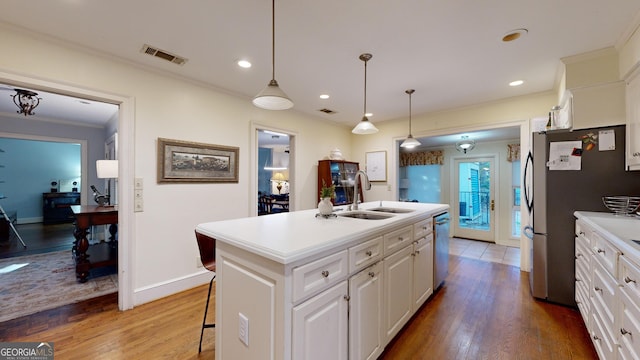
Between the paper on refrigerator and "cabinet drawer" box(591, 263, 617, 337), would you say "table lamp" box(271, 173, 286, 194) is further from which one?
A: "cabinet drawer" box(591, 263, 617, 337)

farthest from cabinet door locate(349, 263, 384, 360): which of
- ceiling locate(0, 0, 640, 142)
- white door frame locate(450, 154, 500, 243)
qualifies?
white door frame locate(450, 154, 500, 243)

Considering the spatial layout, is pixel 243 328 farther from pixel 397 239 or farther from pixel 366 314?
pixel 397 239

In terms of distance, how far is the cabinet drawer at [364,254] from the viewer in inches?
57.6

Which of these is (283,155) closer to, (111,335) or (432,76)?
(432,76)

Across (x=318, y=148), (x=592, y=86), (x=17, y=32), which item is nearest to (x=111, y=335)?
(x=17, y=32)

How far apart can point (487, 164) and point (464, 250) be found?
2.17m

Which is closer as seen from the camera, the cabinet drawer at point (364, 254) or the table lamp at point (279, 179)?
the cabinet drawer at point (364, 254)

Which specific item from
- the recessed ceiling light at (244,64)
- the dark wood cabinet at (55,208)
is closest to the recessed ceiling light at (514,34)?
the recessed ceiling light at (244,64)

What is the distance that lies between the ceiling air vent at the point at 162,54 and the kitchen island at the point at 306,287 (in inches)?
72.8

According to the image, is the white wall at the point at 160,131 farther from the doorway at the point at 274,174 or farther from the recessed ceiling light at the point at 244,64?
the doorway at the point at 274,174

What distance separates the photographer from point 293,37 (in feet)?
7.11

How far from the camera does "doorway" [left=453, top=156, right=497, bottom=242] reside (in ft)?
18.4

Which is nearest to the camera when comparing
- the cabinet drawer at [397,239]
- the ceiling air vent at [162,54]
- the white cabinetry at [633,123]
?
the cabinet drawer at [397,239]

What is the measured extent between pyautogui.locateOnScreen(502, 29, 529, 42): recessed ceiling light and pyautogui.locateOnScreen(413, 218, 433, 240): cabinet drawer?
1714 mm
